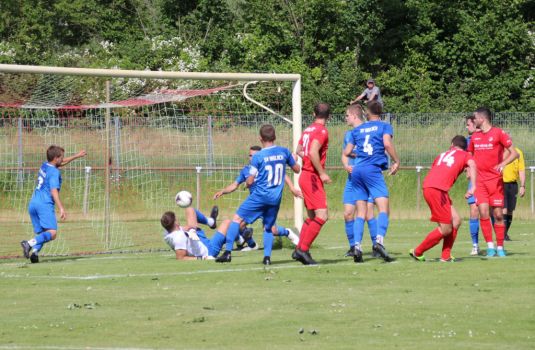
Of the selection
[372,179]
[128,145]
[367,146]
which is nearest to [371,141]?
[367,146]

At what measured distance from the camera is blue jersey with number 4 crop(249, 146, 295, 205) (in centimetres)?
1414

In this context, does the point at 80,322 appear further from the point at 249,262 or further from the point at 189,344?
the point at 249,262

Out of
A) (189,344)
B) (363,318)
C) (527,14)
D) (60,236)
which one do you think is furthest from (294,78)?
(527,14)

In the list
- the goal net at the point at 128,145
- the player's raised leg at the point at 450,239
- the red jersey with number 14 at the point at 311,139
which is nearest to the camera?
the player's raised leg at the point at 450,239

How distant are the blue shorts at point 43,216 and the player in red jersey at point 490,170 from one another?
6.32 metres

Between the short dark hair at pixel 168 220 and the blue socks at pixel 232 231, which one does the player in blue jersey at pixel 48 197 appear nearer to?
the short dark hair at pixel 168 220

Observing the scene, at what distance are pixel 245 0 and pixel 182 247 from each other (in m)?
A: 36.0

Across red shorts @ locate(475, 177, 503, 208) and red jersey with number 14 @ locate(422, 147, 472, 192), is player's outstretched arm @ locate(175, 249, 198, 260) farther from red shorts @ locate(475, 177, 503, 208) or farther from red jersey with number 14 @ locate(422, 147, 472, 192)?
red shorts @ locate(475, 177, 503, 208)

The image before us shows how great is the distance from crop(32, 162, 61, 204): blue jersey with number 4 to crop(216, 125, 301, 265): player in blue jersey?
3.56 meters

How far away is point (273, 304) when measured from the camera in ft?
34.7

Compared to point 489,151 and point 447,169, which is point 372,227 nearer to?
point 447,169

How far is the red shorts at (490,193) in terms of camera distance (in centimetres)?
1553

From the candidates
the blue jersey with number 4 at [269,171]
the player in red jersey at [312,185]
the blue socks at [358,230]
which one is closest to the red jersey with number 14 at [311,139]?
the player in red jersey at [312,185]

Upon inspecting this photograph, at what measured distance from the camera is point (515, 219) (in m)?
28.0
